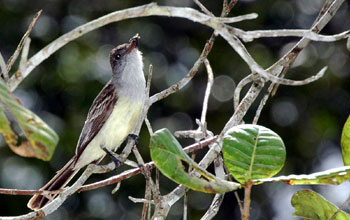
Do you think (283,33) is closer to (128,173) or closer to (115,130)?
(128,173)

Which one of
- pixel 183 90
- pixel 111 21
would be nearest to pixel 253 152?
pixel 111 21

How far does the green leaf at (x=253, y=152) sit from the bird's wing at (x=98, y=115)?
8.16 feet

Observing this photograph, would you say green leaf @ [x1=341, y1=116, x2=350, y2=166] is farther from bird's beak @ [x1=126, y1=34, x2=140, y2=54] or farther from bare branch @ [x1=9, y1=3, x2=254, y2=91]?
bird's beak @ [x1=126, y1=34, x2=140, y2=54]

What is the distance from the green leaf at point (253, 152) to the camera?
2197 mm

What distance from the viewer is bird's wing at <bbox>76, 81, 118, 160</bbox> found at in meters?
4.68

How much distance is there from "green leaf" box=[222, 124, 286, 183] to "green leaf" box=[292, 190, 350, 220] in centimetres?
35

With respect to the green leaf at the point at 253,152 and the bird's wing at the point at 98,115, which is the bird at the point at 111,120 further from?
the green leaf at the point at 253,152

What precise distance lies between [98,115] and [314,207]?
244 cm

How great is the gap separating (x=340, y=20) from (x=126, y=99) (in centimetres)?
499

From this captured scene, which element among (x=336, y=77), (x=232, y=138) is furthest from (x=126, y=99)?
(x=336, y=77)

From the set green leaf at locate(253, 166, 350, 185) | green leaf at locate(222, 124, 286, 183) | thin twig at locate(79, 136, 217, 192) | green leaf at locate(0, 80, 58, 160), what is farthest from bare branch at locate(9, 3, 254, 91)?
thin twig at locate(79, 136, 217, 192)

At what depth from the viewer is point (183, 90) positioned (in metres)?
8.34

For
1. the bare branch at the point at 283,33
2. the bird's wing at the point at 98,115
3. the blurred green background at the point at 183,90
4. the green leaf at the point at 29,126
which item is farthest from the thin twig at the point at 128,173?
the blurred green background at the point at 183,90

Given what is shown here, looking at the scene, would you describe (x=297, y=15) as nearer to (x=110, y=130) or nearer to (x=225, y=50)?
(x=225, y=50)
